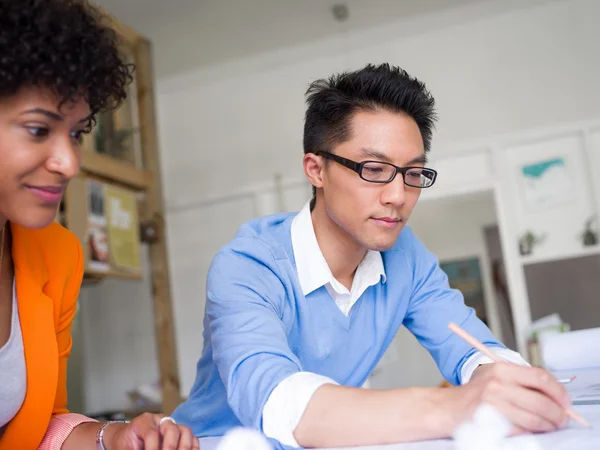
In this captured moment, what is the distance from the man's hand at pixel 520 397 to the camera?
82 cm

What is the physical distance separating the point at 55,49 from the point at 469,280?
3944mm

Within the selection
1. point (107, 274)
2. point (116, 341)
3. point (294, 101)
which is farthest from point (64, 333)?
point (116, 341)

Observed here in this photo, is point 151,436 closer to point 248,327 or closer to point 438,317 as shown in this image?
point 248,327

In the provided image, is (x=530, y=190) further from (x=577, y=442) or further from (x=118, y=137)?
(x=577, y=442)

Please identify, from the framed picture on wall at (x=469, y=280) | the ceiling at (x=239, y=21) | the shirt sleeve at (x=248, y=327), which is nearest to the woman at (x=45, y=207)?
the shirt sleeve at (x=248, y=327)

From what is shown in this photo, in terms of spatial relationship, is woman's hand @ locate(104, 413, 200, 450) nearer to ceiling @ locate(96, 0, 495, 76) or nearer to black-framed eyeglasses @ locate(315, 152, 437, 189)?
black-framed eyeglasses @ locate(315, 152, 437, 189)

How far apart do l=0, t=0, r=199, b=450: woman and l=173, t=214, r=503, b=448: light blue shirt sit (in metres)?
0.17

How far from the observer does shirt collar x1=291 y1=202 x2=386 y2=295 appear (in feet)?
4.32

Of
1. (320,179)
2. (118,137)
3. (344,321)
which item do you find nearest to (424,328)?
(344,321)

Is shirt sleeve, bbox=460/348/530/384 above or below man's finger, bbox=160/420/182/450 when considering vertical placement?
above

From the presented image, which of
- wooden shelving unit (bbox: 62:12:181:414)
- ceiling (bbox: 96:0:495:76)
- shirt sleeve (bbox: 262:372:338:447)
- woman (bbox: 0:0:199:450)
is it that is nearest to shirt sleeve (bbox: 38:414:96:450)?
woman (bbox: 0:0:199:450)

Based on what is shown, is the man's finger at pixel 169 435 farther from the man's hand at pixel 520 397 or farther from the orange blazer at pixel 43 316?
the man's hand at pixel 520 397

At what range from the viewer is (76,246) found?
1.25 metres

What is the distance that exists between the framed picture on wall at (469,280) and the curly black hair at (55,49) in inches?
148
